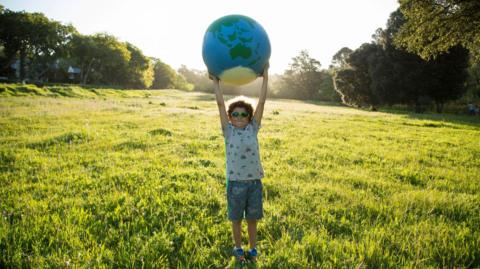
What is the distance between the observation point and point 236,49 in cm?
379

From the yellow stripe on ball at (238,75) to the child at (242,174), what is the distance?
399 mm

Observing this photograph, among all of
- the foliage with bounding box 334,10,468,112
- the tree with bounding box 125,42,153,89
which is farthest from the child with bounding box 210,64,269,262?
the tree with bounding box 125,42,153,89

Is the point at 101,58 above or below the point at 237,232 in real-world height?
above

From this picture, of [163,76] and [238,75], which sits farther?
[163,76]

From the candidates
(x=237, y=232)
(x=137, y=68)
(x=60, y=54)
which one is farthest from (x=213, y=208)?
(x=137, y=68)

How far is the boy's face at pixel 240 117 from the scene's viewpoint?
3.74 metres

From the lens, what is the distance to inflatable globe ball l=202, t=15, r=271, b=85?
150 inches

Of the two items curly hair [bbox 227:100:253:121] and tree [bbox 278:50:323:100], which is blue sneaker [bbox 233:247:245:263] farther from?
tree [bbox 278:50:323:100]

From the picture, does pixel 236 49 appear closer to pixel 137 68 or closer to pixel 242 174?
pixel 242 174

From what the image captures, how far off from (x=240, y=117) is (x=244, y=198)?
0.98m

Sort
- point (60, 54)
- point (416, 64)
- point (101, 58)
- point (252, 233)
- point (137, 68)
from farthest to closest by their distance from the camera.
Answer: point (137, 68), point (101, 58), point (60, 54), point (416, 64), point (252, 233)

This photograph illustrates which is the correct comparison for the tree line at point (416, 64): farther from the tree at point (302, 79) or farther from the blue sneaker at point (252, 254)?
the tree at point (302, 79)

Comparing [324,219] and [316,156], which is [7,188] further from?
[316,156]

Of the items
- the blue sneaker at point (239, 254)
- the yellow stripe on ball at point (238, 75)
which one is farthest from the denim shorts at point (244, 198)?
the yellow stripe on ball at point (238, 75)
